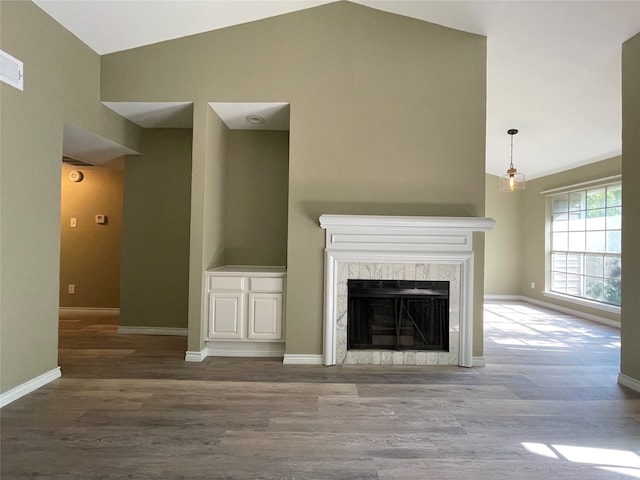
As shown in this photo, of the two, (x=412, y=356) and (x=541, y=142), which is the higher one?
(x=541, y=142)

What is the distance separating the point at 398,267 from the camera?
3.46 metres

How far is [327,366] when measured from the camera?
132 inches

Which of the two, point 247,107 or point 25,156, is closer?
point 25,156

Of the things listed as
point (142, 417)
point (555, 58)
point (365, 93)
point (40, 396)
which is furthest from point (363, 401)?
point (555, 58)

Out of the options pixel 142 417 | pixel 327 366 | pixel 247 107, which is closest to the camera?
pixel 142 417

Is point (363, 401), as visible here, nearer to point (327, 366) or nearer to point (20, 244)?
point (327, 366)

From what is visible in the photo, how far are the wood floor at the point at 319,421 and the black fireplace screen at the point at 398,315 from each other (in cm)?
25

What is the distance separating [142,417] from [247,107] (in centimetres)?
275

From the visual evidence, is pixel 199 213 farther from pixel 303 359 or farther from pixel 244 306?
pixel 303 359

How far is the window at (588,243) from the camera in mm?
5348

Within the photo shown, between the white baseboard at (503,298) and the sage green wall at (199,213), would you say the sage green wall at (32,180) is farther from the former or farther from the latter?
the white baseboard at (503,298)

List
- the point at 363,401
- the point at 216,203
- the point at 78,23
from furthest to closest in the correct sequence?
the point at 216,203 → the point at 78,23 → the point at 363,401

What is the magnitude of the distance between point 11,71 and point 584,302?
730 cm

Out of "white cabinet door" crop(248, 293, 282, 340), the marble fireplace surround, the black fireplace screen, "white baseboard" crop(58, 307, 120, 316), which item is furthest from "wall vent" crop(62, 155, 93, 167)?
the black fireplace screen
